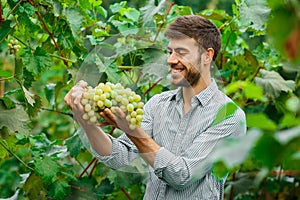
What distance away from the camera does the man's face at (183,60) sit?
5.61 feet

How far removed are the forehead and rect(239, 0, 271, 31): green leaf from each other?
578 mm

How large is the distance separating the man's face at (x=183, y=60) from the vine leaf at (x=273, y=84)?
0.85m

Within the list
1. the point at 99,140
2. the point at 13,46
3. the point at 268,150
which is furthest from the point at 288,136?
the point at 13,46

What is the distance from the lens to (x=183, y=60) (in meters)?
1.71

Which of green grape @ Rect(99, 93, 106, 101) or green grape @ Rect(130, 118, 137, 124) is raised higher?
green grape @ Rect(99, 93, 106, 101)

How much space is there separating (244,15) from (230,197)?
77cm

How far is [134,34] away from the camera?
2221 mm

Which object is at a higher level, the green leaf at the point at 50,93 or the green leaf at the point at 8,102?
the green leaf at the point at 8,102

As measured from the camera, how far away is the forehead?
174 cm

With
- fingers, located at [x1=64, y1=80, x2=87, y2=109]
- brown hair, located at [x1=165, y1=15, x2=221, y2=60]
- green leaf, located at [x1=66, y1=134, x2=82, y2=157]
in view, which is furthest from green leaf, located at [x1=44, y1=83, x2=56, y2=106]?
fingers, located at [x1=64, y1=80, x2=87, y2=109]

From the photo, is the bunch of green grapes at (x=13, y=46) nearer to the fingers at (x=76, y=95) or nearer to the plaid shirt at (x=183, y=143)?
the plaid shirt at (x=183, y=143)

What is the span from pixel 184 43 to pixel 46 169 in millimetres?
814

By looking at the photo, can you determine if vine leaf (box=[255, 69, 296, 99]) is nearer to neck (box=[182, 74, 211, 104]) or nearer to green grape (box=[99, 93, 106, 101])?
neck (box=[182, 74, 211, 104])

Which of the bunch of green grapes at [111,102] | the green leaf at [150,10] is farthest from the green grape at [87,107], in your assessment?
the green leaf at [150,10]
